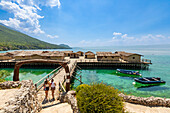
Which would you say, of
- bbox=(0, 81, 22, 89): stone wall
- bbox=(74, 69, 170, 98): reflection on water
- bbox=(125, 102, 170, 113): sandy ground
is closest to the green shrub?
bbox=(125, 102, 170, 113): sandy ground

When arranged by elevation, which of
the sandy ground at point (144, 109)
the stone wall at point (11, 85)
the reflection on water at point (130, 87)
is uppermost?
the stone wall at point (11, 85)

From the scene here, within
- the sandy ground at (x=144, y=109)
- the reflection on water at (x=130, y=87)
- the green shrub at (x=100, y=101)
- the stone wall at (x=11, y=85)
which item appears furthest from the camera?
the reflection on water at (x=130, y=87)

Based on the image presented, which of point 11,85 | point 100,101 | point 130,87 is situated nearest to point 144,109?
point 100,101

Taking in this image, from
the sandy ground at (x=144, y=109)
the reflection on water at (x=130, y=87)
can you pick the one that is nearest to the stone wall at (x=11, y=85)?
the sandy ground at (x=144, y=109)

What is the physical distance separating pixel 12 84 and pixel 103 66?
3236 cm

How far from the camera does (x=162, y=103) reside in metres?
8.99

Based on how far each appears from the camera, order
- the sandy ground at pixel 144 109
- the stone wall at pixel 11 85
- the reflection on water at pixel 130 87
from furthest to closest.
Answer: the reflection on water at pixel 130 87 → the sandy ground at pixel 144 109 → the stone wall at pixel 11 85

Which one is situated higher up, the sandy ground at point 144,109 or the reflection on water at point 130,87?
the sandy ground at point 144,109

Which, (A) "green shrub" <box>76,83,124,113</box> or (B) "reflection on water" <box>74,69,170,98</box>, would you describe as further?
(B) "reflection on water" <box>74,69,170,98</box>

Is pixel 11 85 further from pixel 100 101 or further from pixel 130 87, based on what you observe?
pixel 130 87

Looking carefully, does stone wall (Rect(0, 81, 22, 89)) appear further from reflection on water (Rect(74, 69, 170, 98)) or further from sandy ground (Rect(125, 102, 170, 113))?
reflection on water (Rect(74, 69, 170, 98))

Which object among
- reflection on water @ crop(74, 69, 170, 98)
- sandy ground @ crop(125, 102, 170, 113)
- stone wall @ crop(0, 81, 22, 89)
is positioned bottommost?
reflection on water @ crop(74, 69, 170, 98)

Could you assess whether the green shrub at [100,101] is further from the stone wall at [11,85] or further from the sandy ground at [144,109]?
the stone wall at [11,85]

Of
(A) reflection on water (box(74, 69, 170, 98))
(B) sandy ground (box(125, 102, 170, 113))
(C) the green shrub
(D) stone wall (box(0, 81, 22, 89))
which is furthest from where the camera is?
(A) reflection on water (box(74, 69, 170, 98))
